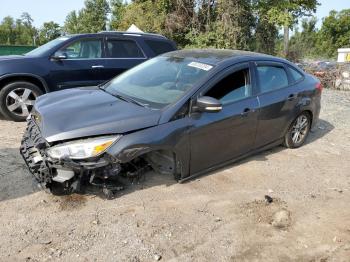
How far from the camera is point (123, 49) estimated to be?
319 inches

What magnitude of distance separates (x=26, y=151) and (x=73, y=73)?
3469mm

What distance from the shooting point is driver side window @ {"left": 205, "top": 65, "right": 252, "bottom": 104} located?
4.75 metres

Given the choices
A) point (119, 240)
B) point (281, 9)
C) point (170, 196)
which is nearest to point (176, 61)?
point (170, 196)

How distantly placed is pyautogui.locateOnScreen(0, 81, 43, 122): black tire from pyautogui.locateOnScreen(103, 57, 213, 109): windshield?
96.4 inches

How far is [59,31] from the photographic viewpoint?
60312 mm

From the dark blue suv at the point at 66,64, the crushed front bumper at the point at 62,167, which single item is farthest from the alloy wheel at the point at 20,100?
the crushed front bumper at the point at 62,167

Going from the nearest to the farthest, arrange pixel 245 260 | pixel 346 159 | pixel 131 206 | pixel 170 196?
pixel 245 260, pixel 131 206, pixel 170 196, pixel 346 159

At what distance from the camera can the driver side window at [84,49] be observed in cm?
755

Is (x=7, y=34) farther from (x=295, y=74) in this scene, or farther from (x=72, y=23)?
(x=295, y=74)

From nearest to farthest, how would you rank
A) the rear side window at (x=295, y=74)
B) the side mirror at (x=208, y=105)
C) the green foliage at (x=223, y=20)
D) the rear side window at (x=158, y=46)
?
the side mirror at (x=208, y=105)
the rear side window at (x=295, y=74)
the rear side window at (x=158, y=46)
the green foliage at (x=223, y=20)

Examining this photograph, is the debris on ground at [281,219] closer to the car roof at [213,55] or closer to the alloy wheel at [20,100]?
the car roof at [213,55]

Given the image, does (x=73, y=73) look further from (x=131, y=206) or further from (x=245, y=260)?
(x=245, y=260)

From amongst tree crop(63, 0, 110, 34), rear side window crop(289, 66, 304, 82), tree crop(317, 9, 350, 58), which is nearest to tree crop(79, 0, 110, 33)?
tree crop(63, 0, 110, 34)

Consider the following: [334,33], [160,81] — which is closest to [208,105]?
[160,81]
